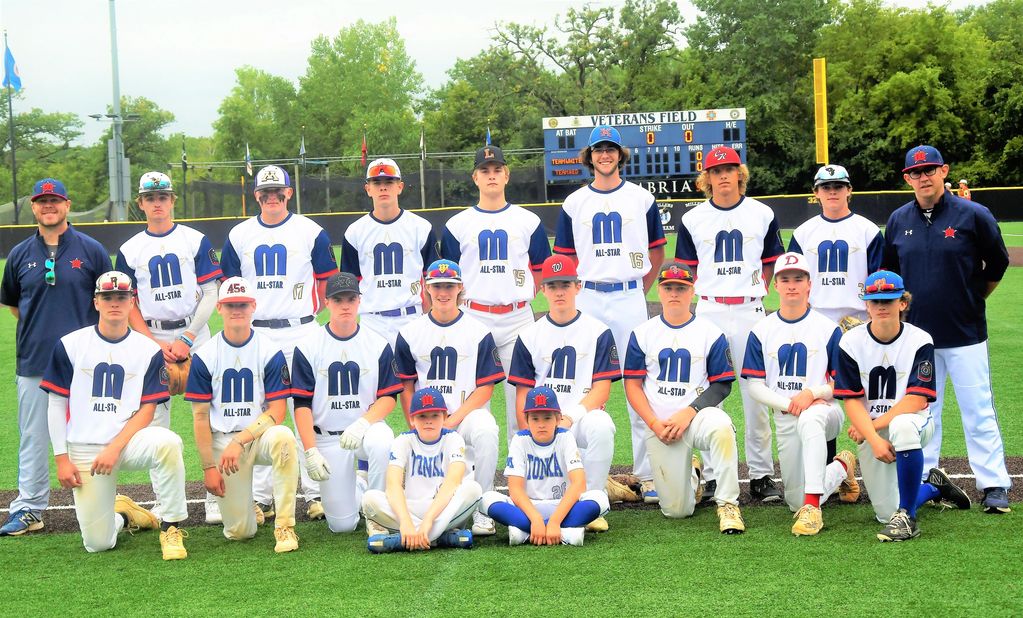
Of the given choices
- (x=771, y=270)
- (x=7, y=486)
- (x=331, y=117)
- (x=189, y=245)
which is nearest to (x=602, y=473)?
(x=771, y=270)

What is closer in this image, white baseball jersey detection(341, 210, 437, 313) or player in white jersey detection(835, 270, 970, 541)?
player in white jersey detection(835, 270, 970, 541)

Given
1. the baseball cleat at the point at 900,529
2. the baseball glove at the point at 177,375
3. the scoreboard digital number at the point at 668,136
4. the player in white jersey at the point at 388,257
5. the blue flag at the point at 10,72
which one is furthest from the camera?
the blue flag at the point at 10,72

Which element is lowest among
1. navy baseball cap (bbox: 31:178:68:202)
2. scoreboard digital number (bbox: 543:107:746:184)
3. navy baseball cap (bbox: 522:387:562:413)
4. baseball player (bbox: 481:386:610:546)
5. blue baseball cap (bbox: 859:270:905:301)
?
baseball player (bbox: 481:386:610:546)

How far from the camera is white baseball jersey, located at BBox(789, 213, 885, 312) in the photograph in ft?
20.4

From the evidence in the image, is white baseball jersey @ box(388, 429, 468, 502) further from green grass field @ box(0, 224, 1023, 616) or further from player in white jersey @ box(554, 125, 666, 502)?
player in white jersey @ box(554, 125, 666, 502)

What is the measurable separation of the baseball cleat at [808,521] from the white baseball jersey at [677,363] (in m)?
0.86

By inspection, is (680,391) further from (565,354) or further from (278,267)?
(278,267)

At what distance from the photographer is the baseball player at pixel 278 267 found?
249 inches

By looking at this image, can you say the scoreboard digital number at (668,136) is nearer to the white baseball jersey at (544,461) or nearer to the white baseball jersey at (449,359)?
the white baseball jersey at (449,359)

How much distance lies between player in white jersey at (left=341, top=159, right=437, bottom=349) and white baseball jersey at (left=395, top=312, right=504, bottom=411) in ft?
1.73

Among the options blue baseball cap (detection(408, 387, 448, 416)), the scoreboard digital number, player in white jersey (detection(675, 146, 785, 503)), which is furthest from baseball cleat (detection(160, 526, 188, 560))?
the scoreboard digital number

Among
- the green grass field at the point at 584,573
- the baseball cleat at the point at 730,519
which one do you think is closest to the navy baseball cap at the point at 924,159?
the green grass field at the point at 584,573

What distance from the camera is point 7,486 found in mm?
6922

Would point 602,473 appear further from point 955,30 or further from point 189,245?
point 955,30
